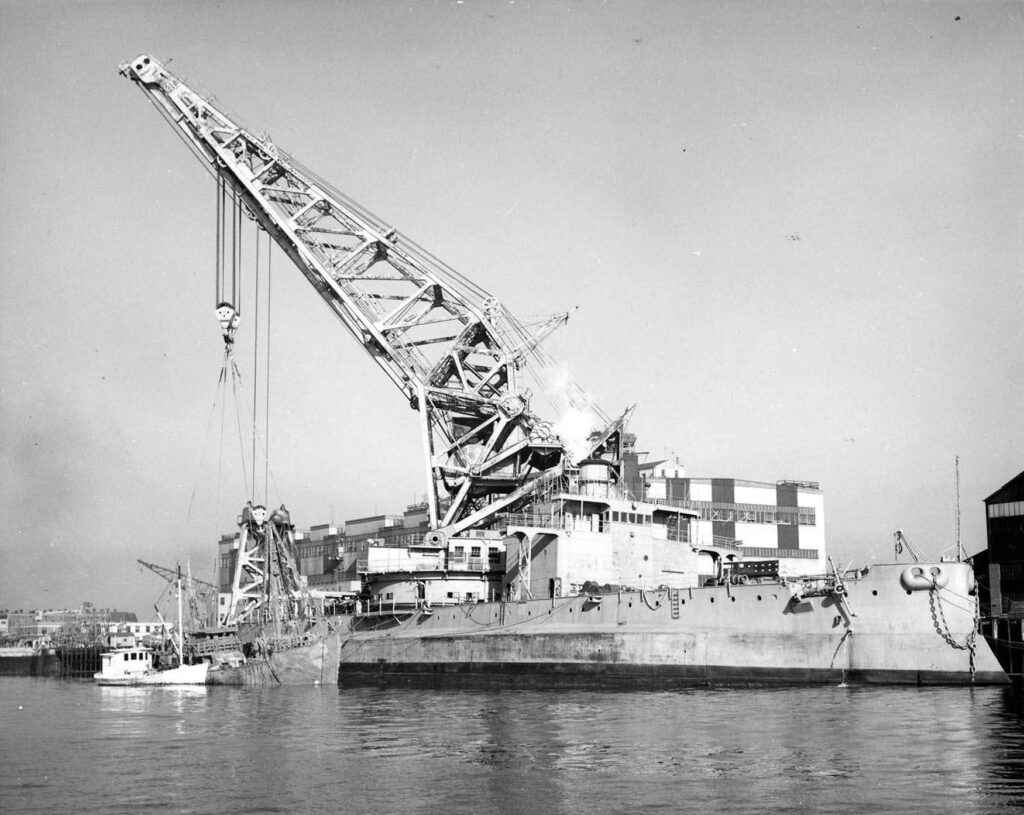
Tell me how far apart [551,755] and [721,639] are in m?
13.9

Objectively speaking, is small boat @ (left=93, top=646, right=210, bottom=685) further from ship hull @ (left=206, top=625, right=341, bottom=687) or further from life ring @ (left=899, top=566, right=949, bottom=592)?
life ring @ (left=899, top=566, right=949, bottom=592)

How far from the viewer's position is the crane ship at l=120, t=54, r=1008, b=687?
3334cm

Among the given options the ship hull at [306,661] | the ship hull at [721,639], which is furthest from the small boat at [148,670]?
the ship hull at [721,639]

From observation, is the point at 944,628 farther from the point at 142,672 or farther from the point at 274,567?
the point at 142,672

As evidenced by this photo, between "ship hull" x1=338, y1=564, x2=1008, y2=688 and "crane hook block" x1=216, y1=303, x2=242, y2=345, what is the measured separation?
15619 mm

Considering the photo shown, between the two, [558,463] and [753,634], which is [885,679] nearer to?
[753,634]

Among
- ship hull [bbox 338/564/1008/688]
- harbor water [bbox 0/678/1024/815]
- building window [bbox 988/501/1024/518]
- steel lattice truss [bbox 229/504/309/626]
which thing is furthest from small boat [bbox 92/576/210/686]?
building window [bbox 988/501/1024/518]

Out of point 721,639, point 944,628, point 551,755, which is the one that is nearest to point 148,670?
point 721,639

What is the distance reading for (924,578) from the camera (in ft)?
104

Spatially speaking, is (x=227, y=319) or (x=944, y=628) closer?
(x=944, y=628)

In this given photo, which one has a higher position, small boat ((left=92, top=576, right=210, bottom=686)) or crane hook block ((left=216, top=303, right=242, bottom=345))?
crane hook block ((left=216, top=303, right=242, bottom=345))

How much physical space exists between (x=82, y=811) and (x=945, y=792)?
13708 millimetres

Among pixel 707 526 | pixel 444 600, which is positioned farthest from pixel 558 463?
pixel 707 526

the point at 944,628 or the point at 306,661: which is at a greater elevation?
the point at 944,628
